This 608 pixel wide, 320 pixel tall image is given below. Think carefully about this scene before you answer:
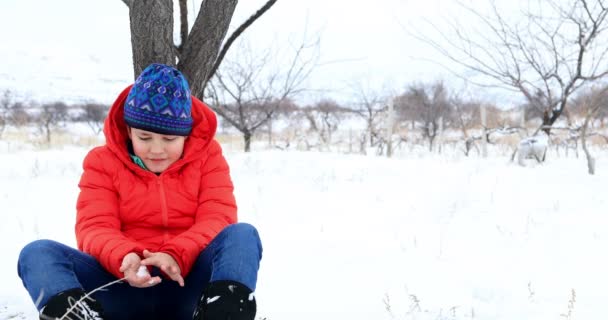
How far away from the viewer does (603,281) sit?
2176 millimetres

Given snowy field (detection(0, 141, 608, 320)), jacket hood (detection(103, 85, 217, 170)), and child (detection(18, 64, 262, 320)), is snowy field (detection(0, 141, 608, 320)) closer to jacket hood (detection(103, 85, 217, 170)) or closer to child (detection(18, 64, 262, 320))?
child (detection(18, 64, 262, 320))

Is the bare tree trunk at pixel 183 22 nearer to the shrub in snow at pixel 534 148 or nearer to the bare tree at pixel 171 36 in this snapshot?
the bare tree at pixel 171 36

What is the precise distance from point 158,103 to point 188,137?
0.22 metres

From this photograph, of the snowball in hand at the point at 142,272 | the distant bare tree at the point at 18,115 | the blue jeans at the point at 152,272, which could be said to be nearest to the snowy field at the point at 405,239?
the blue jeans at the point at 152,272

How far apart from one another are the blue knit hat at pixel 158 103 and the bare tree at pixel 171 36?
25.8 inches

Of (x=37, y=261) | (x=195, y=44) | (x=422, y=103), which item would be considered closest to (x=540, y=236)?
(x=195, y=44)

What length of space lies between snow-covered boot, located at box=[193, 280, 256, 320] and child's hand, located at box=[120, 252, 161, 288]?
0.19 metres

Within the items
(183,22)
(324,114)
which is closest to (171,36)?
(183,22)

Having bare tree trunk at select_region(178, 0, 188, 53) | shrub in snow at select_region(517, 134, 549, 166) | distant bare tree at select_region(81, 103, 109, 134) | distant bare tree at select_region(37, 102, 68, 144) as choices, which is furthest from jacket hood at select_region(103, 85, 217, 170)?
distant bare tree at select_region(81, 103, 109, 134)

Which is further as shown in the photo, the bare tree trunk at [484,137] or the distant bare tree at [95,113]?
the distant bare tree at [95,113]

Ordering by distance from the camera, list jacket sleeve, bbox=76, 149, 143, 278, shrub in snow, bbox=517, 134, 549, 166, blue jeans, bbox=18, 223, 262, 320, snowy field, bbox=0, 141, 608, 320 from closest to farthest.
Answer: blue jeans, bbox=18, 223, 262, 320
jacket sleeve, bbox=76, 149, 143, 278
snowy field, bbox=0, 141, 608, 320
shrub in snow, bbox=517, 134, 549, 166

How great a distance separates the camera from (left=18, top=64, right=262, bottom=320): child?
4.24ft

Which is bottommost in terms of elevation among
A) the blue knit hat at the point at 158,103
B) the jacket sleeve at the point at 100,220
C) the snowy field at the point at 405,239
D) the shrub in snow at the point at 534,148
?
the snowy field at the point at 405,239

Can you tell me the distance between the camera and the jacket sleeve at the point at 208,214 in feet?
4.76
